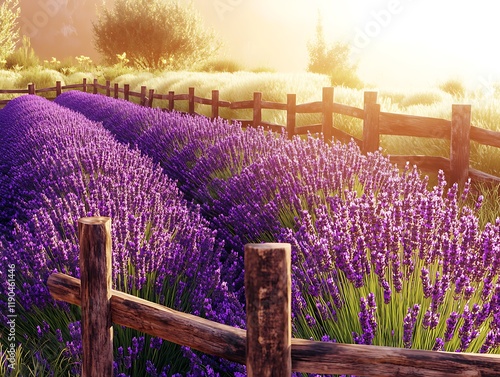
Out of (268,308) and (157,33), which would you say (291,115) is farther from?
(157,33)

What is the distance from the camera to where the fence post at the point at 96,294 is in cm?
198

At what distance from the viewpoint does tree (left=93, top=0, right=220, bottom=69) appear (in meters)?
37.6

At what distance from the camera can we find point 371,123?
655 cm

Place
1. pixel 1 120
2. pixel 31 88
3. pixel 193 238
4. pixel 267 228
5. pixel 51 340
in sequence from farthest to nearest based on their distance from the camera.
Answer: pixel 31 88, pixel 1 120, pixel 267 228, pixel 193 238, pixel 51 340

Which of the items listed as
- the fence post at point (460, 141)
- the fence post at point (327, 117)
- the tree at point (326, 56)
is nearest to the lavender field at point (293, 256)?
the fence post at point (460, 141)

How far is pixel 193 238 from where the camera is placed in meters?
3.56

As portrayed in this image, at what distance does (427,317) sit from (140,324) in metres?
0.94

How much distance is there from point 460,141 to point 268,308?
4334 mm

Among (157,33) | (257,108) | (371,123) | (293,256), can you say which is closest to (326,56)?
(157,33)

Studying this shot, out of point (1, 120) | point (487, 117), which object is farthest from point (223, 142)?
point (1, 120)

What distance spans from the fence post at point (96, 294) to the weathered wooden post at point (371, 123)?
488cm

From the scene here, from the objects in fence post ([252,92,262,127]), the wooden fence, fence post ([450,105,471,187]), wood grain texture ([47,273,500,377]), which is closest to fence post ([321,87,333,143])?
the wooden fence


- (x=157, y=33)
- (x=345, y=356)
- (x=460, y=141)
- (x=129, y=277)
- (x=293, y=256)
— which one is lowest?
(x=129, y=277)

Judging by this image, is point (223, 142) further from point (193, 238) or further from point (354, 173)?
point (193, 238)
